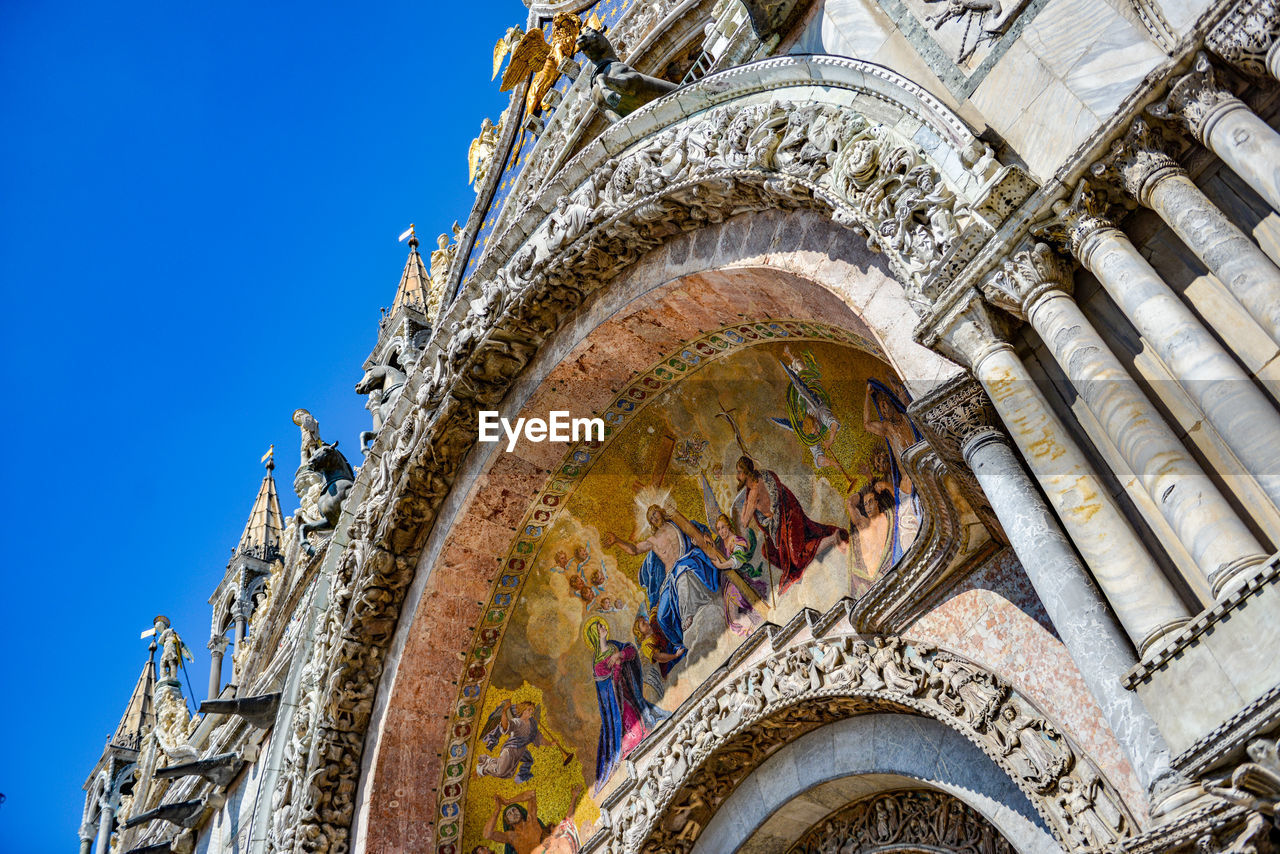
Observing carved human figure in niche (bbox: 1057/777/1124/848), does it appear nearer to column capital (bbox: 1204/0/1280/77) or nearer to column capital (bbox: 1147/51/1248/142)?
column capital (bbox: 1147/51/1248/142)

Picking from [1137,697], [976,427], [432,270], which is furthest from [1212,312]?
[432,270]

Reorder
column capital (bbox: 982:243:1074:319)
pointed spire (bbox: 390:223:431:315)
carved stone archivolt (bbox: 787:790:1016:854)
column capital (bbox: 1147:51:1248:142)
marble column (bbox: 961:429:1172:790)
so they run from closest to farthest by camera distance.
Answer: marble column (bbox: 961:429:1172:790)
column capital (bbox: 1147:51:1248:142)
column capital (bbox: 982:243:1074:319)
carved stone archivolt (bbox: 787:790:1016:854)
pointed spire (bbox: 390:223:431:315)

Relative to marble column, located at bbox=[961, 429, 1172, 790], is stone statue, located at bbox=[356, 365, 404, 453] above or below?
above

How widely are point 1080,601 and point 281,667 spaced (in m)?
8.25

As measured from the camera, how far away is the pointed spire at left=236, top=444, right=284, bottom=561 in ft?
58.5

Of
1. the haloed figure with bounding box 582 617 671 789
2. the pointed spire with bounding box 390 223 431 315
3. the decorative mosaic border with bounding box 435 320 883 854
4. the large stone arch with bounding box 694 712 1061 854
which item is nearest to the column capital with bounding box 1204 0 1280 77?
the large stone arch with bounding box 694 712 1061 854

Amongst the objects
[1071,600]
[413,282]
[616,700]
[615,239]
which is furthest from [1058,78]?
[413,282]

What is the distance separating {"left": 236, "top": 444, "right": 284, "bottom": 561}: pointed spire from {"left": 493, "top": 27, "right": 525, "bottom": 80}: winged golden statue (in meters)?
8.99

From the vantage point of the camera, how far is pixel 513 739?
9.28 meters

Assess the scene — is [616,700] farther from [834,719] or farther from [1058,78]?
[1058,78]

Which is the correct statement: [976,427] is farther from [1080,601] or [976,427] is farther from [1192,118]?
[1192,118]

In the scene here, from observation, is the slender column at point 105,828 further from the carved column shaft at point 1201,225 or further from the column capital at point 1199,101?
the column capital at point 1199,101

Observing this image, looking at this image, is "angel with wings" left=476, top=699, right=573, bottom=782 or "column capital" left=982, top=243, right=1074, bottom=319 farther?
"angel with wings" left=476, top=699, right=573, bottom=782

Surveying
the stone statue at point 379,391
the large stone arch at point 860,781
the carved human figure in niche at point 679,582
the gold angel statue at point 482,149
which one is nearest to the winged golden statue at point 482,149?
the gold angel statue at point 482,149
